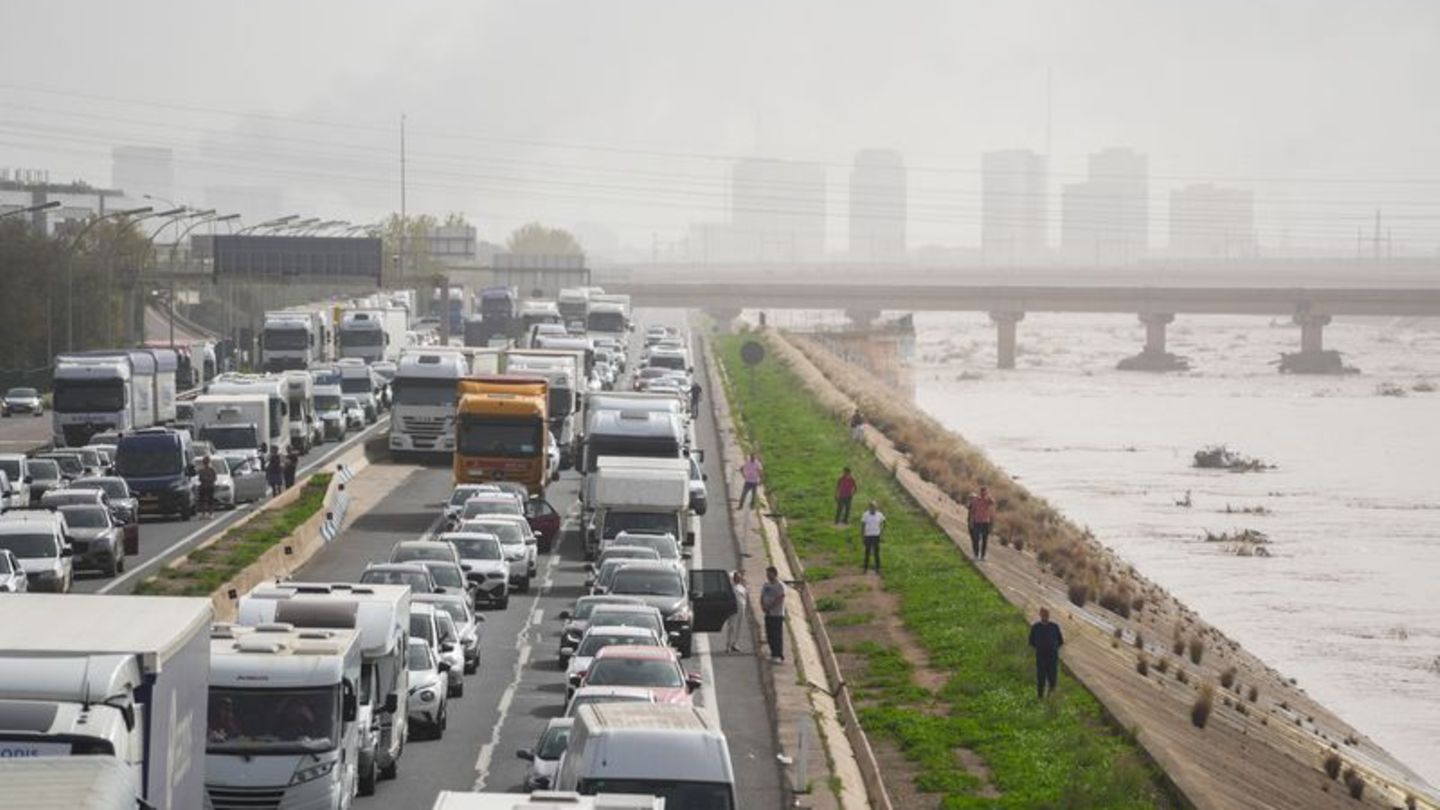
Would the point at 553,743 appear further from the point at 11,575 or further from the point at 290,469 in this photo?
the point at 290,469

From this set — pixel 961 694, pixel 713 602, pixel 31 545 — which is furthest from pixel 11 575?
pixel 961 694

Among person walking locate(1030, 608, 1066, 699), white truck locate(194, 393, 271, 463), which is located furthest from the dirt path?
white truck locate(194, 393, 271, 463)

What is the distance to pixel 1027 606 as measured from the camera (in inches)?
2063

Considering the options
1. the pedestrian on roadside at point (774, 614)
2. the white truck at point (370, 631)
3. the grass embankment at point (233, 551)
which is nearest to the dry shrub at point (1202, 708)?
the pedestrian on roadside at point (774, 614)

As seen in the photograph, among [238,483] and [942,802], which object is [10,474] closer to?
[238,483]

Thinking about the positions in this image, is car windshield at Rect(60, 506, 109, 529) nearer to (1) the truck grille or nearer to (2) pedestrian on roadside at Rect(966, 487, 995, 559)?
(2) pedestrian on roadside at Rect(966, 487, 995, 559)

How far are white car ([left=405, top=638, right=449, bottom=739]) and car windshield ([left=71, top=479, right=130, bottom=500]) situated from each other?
25.9 meters

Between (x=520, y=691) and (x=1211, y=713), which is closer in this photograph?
(x=520, y=691)

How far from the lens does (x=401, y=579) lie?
4159 cm

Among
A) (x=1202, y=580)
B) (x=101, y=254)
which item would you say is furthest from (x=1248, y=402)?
(x=1202, y=580)

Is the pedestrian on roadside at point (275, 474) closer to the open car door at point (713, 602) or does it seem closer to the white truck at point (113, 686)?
the open car door at point (713, 602)

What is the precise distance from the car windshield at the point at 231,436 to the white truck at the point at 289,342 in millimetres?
33143

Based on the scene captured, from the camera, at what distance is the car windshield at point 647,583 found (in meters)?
43.5

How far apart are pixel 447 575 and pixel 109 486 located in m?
17.7
